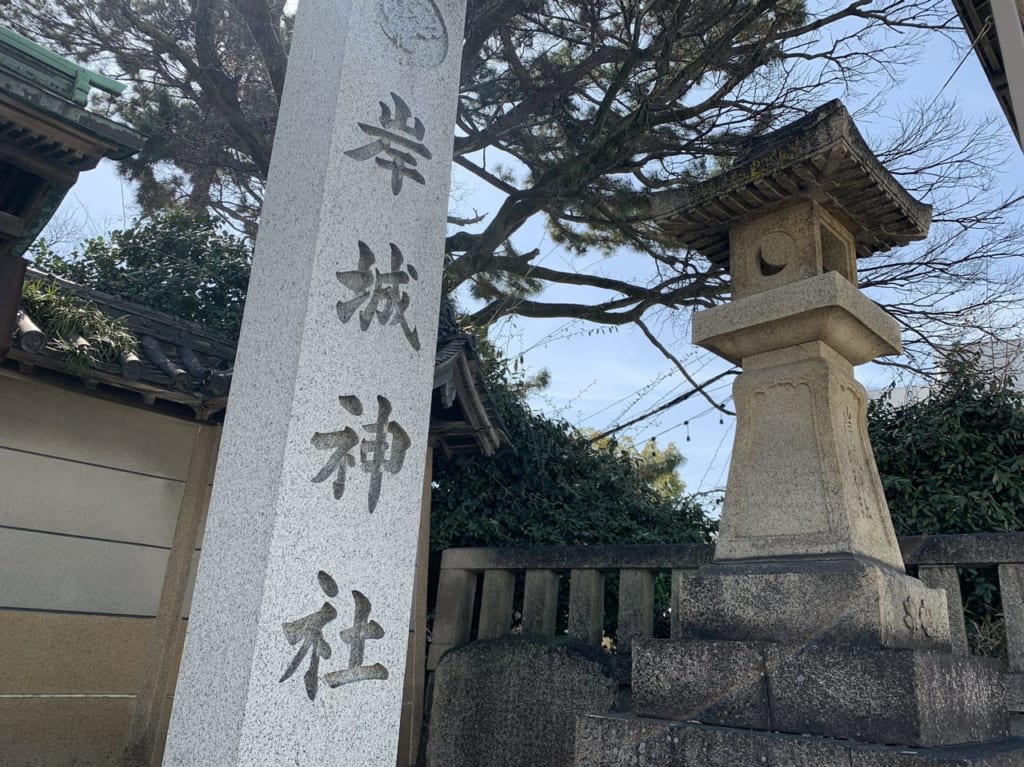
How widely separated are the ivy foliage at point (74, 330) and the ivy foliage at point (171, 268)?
1968mm

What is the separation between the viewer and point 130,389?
4.39 meters

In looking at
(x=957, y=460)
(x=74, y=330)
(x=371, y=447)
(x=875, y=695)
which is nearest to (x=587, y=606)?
(x=875, y=695)

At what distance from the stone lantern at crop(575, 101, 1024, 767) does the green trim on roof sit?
2987 millimetres

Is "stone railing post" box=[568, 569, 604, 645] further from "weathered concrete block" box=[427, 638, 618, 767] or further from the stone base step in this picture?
the stone base step

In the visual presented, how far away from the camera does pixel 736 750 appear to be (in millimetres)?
2719

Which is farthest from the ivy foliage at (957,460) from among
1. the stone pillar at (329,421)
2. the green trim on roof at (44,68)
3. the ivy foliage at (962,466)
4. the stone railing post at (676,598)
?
the green trim on roof at (44,68)

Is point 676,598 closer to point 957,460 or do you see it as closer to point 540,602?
point 540,602

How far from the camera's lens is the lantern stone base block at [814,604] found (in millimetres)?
2859

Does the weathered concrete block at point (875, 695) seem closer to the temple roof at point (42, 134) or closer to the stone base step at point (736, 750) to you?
the stone base step at point (736, 750)

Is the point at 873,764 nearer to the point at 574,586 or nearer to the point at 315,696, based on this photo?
the point at 315,696

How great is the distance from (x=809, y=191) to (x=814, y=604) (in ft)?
6.72

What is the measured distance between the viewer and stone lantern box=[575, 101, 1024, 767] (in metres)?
2.69

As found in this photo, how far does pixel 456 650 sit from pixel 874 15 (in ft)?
21.2

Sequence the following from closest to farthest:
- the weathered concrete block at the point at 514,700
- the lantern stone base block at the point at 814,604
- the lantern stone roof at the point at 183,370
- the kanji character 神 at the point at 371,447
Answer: the kanji character 神 at the point at 371,447
the lantern stone base block at the point at 814,604
the lantern stone roof at the point at 183,370
the weathered concrete block at the point at 514,700
